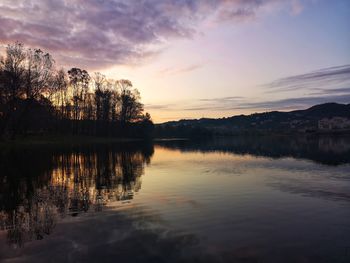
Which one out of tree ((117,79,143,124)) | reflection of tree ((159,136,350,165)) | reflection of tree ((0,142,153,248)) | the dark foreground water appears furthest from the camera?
tree ((117,79,143,124))

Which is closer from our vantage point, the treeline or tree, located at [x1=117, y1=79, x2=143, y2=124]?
the treeline

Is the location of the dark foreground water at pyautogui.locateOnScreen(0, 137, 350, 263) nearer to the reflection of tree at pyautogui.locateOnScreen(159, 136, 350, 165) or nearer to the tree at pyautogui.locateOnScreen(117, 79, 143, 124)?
the reflection of tree at pyautogui.locateOnScreen(159, 136, 350, 165)

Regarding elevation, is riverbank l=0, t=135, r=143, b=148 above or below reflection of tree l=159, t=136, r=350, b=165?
above

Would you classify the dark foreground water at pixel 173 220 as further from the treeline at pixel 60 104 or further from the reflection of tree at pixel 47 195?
the treeline at pixel 60 104

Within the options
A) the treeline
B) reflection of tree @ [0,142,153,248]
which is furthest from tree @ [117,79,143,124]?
reflection of tree @ [0,142,153,248]

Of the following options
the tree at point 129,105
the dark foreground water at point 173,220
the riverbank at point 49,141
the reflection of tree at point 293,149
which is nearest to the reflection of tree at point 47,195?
the dark foreground water at point 173,220

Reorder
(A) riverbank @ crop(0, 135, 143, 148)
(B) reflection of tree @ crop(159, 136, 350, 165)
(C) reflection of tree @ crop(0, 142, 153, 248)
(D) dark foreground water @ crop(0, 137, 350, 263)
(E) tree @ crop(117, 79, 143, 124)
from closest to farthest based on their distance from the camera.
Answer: (D) dark foreground water @ crop(0, 137, 350, 263)
(C) reflection of tree @ crop(0, 142, 153, 248)
(B) reflection of tree @ crop(159, 136, 350, 165)
(A) riverbank @ crop(0, 135, 143, 148)
(E) tree @ crop(117, 79, 143, 124)

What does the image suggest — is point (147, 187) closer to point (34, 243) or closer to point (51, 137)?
point (34, 243)

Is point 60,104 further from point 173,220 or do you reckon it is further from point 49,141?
point 173,220

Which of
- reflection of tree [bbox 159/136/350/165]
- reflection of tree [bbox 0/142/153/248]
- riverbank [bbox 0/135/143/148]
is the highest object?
riverbank [bbox 0/135/143/148]

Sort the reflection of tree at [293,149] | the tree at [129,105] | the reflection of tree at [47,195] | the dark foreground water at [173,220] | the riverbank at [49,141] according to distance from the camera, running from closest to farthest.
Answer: the dark foreground water at [173,220], the reflection of tree at [47,195], the reflection of tree at [293,149], the riverbank at [49,141], the tree at [129,105]

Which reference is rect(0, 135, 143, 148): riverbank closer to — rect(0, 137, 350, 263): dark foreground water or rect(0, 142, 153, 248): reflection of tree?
rect(0, 142, 153, 248): reflection of tree

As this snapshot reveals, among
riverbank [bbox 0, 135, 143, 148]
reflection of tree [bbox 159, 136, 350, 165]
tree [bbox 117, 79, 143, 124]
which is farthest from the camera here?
tree [bbox 117, 79, 143, 124]


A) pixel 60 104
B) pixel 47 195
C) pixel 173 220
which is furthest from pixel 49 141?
pixel 173 220
